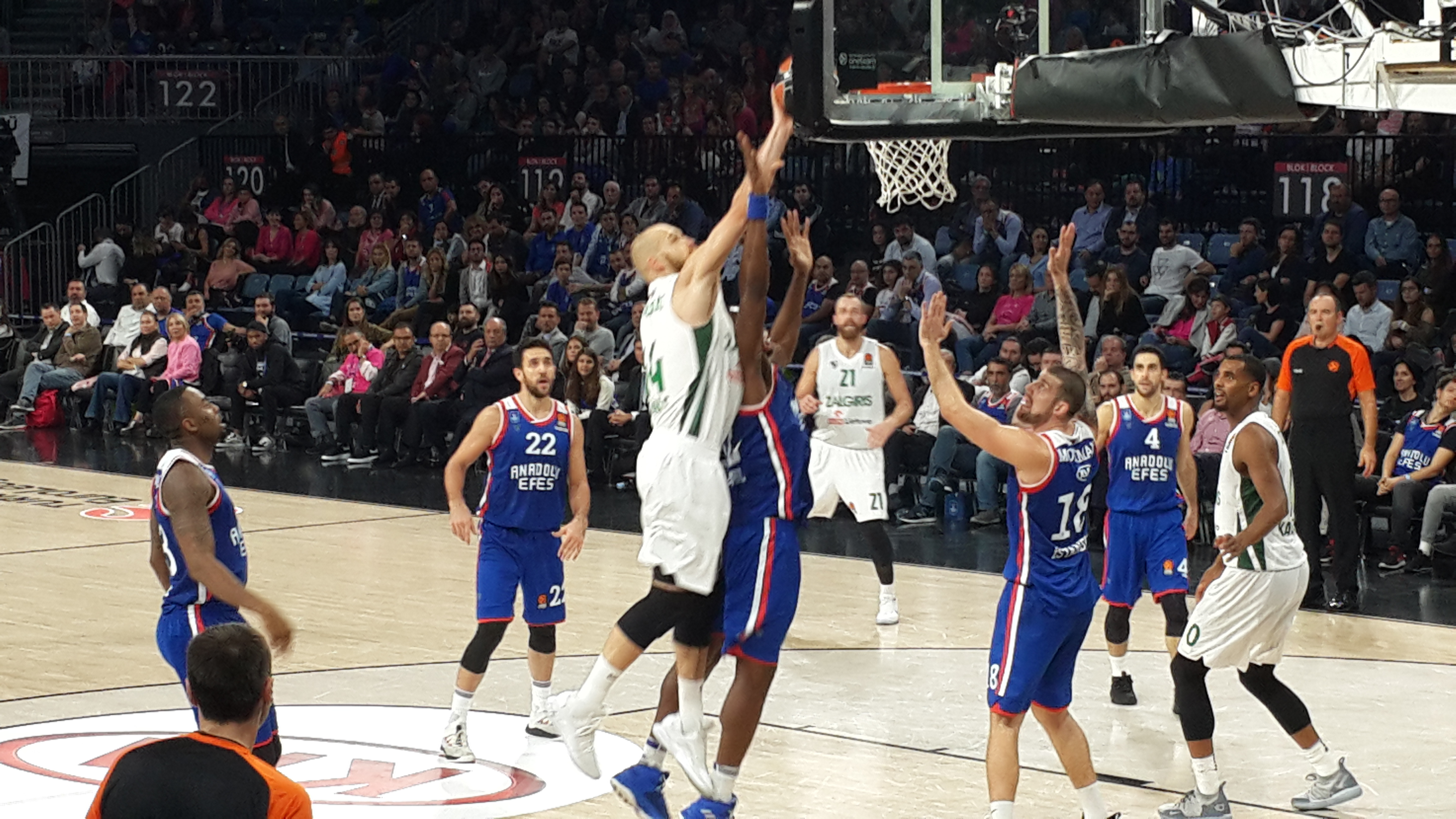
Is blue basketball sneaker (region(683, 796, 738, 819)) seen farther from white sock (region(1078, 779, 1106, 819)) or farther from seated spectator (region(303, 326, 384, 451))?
seated spectator (region(303, 326, 384, 451))

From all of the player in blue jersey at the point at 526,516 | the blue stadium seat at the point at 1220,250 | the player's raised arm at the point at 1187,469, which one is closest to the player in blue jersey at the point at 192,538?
the player in blue jersey at the point at 526,516

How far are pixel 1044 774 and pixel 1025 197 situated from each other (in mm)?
11361

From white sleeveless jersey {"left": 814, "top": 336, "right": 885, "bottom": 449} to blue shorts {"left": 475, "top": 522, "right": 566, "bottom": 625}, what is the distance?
318cm

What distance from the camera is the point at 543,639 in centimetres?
772

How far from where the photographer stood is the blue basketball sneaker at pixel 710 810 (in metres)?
6.13

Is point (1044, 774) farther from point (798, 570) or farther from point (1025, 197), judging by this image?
point (1025, 197)

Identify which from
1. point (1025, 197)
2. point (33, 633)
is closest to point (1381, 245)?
point (1025, 197)

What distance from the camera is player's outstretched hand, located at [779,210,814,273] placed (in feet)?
21.0

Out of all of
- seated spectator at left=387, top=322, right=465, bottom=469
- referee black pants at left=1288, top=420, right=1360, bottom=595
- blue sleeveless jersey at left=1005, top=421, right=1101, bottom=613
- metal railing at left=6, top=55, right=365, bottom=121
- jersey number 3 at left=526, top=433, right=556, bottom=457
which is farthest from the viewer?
metal railing at left=6, top=55, right=365, bottom=121

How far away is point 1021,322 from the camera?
49.9ft

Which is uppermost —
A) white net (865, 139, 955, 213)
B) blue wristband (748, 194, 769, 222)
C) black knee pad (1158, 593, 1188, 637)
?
white net (865, 139, 955, 213)

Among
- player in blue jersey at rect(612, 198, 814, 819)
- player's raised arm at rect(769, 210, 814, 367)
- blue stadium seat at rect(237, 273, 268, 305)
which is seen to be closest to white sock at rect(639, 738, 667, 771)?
player in blue jersey at rect(612, 198, 814, 819)

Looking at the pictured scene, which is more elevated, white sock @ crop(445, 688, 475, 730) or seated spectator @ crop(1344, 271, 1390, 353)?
seated spectator @ crop(1344, 271, 1390, 353)

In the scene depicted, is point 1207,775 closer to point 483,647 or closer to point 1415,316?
point 483,647
